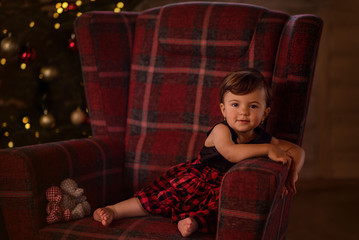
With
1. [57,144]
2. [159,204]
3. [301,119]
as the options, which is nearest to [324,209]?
[301,119]

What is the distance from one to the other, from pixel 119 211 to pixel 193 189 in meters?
0.24

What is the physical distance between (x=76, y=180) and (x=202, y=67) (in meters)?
0.63

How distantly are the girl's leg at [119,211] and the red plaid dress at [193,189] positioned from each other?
2 cm

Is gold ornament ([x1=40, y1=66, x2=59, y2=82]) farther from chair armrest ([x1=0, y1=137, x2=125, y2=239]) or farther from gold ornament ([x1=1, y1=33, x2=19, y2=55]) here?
chair armrest ([x1=0, y1=137, x2=125, y2=239])

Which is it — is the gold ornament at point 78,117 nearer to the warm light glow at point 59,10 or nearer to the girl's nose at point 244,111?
the warm light glow at point 59,10

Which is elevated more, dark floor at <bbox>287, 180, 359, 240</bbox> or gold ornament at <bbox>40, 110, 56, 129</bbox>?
gold ornament at <bbox>40, 110, 56, 129</bbox>

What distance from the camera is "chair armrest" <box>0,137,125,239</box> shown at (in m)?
1.46

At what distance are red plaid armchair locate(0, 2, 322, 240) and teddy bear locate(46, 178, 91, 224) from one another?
0.07 feet

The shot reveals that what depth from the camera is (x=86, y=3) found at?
244 cm

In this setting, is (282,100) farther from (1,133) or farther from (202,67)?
(1,133)

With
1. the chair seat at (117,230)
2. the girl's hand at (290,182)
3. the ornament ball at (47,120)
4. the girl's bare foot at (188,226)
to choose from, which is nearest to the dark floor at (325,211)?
the ornament ball at (47,120)

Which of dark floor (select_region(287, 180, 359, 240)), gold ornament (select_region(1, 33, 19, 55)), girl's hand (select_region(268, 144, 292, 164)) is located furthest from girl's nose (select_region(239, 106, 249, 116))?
dark floor (select_region(287, 180, 359, 240))

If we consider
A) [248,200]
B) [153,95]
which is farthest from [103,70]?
[248,200]

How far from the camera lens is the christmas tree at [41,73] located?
2.24 m
